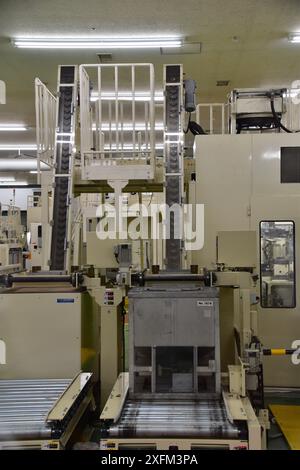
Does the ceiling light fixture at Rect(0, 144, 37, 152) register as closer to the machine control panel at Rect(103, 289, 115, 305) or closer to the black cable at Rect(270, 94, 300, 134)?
the black cable at Rect(270, 94, 300, 134)

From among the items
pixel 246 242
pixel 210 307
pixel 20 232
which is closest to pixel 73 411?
pixel 210 307

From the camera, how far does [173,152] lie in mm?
4410

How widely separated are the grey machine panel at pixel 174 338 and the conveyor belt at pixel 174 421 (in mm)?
121

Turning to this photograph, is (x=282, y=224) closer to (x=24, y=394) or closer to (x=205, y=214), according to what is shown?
(x=205, y=214)

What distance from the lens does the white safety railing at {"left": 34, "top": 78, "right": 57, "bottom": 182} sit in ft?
14.1

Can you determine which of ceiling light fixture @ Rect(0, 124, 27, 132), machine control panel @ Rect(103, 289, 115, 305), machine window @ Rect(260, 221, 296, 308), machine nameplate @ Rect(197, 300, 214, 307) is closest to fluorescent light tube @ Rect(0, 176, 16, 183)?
ceiling light fixture @ Rect(0, 124, 27, 132)

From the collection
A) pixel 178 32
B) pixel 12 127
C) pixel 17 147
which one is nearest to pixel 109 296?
pixel 178 32

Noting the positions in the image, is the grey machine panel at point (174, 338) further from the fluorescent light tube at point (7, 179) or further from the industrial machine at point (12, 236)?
the fluorescent light tube at point (7, 179)

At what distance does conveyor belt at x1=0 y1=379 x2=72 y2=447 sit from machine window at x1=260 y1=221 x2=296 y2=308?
242 cm

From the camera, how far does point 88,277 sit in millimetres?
3457

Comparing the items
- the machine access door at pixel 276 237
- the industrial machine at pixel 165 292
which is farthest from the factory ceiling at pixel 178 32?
the machine access door at pixel 276 237

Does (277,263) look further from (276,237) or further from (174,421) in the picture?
(174,421)

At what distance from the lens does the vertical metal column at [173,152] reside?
424cm

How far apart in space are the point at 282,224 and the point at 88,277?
7.55 feet
